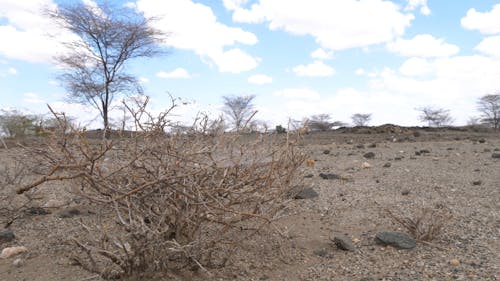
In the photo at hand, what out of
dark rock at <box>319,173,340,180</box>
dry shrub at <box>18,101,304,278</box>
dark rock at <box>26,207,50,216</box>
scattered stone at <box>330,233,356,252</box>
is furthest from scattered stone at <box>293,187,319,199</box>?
dark rock at <box>26,207,50,216</box>

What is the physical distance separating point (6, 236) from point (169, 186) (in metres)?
2.04

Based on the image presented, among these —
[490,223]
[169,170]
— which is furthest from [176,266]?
[490,223]

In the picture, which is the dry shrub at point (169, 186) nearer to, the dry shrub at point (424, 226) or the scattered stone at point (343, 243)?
the scattered stone at point (343, 243)

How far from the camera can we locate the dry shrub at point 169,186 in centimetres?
261

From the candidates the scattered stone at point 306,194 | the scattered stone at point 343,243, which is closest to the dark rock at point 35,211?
the scattered stone at point 306,194

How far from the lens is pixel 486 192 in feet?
17.9

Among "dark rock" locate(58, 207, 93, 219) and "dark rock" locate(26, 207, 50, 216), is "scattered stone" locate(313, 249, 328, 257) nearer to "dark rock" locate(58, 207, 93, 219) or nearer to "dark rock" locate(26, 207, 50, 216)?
"dark rock" locate(58, 207, 93, 219)

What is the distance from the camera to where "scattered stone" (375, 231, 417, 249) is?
3.69 metres

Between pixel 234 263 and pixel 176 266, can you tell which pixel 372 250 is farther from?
pixel 176 266

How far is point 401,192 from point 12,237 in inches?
157

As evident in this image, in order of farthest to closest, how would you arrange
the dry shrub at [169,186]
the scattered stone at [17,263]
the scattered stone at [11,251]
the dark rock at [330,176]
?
the dark rock at [330,176] → the scattered stone at [11,251] → the scattered stone at [17,263] → the dry shrub at [169,186]

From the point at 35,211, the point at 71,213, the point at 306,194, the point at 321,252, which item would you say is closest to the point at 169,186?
the point at 321,252

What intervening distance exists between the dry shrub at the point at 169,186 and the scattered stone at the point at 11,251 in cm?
73

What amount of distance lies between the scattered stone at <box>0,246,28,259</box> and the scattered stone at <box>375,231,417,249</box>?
2.74 meters
